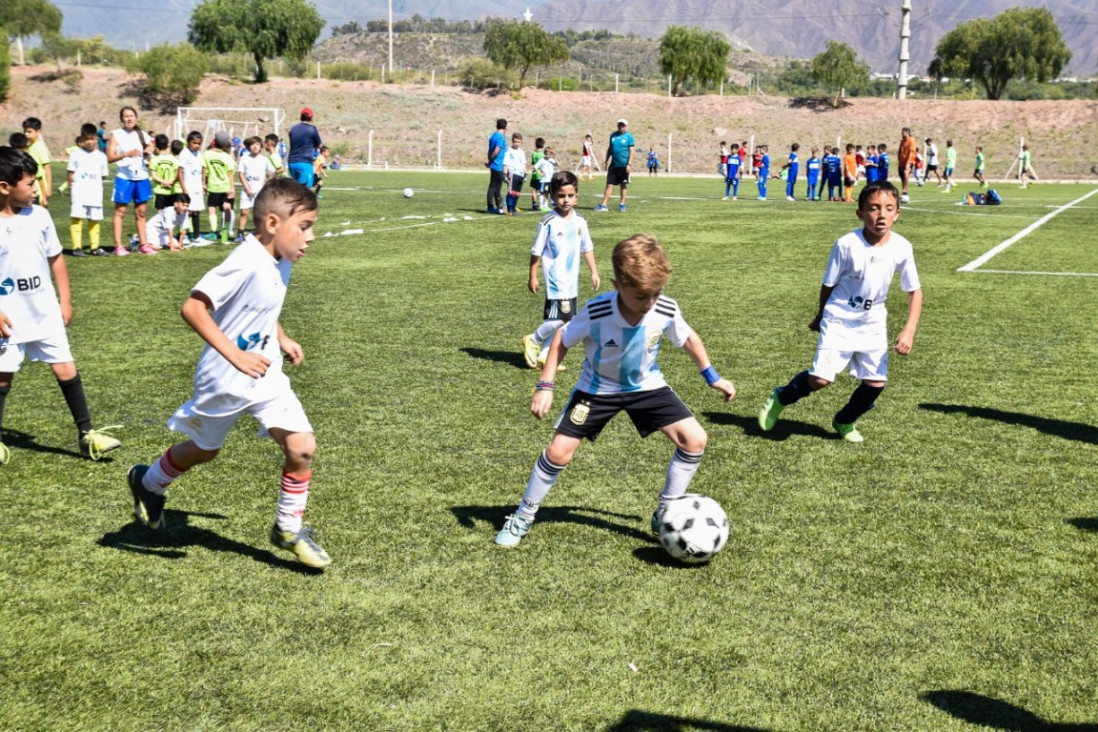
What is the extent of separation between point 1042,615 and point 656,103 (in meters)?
76.4

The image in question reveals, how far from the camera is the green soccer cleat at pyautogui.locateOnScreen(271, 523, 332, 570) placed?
190 inches

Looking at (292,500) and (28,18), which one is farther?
(28,18)

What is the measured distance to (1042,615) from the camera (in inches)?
178

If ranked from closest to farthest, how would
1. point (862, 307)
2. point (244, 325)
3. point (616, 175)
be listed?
point (244, 325)
point (862, 307)
point (616, 175)

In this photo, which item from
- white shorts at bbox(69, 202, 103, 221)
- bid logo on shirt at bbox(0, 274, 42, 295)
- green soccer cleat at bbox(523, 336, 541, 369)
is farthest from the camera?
white shorts at bbox(69, 202, 103, 221)

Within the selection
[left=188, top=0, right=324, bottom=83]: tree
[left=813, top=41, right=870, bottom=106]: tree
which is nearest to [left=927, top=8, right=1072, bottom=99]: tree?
[left=813, top=41, right=870, bottom=106]: tree

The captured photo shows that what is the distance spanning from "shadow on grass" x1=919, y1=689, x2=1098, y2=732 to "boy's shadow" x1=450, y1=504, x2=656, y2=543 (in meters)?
1.86

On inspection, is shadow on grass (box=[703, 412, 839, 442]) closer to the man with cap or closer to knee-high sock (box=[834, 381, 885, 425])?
knee-high sock (box=[834, 381, 885, 425])

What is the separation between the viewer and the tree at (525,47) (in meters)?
87.1

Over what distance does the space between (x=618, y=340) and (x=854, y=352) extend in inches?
110

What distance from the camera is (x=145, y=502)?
5207mm

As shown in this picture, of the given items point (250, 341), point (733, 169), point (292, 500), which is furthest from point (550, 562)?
point (733, 169)

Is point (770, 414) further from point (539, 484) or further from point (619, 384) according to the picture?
point (539, 484)

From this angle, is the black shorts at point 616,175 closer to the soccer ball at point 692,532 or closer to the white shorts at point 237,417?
the soccer ball at point 692,532
